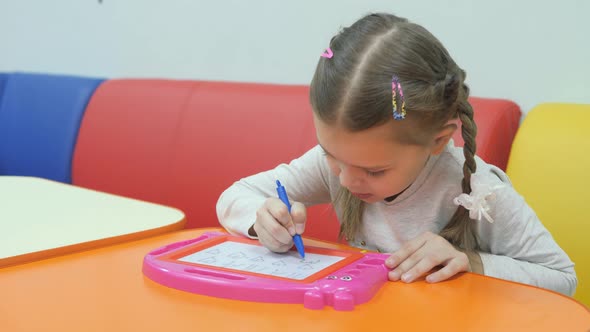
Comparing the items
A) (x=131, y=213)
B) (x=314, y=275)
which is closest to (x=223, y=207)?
(x=131, y=213)

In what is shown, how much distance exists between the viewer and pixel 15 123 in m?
2.54

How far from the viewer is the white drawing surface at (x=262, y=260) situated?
31.1 inches

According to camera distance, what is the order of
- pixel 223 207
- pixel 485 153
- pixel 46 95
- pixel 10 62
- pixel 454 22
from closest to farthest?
pixel 223 207, pixel 485 153, pixel 454 22, pixel 46 95, pixel 10 62

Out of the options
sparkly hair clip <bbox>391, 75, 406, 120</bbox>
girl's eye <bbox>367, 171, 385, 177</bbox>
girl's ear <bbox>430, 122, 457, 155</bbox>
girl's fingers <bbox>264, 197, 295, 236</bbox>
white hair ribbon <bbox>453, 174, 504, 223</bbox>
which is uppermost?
sparkly hair clip <bbox>391, 75, 406, 120</bbox>

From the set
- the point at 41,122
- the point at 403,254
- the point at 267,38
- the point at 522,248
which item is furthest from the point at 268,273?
the point at 41,122

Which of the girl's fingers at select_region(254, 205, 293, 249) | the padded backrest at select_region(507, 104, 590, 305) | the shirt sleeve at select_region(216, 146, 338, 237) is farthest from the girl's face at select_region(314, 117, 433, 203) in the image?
the padded backrest at select_region(507, 104, 590, 305)

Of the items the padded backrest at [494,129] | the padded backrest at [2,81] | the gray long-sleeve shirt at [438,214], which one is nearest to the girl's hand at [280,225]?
the gray long-sleeve shirt at [438,214]

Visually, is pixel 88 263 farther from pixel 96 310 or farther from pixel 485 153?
pixel 485 153

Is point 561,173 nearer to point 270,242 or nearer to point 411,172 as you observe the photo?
point 411,172

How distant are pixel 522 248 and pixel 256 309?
43cm

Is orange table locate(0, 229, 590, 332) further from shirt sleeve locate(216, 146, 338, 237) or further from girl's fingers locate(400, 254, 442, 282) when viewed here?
shirt sleeve locate(216, 146, 338, 237)

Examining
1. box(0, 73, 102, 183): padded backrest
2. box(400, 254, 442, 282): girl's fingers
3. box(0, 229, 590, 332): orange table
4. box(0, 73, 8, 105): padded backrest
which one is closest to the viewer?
box(0, 229, 590, 332): orange table

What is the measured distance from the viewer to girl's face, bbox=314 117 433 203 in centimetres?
81

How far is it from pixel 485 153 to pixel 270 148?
59 cm
